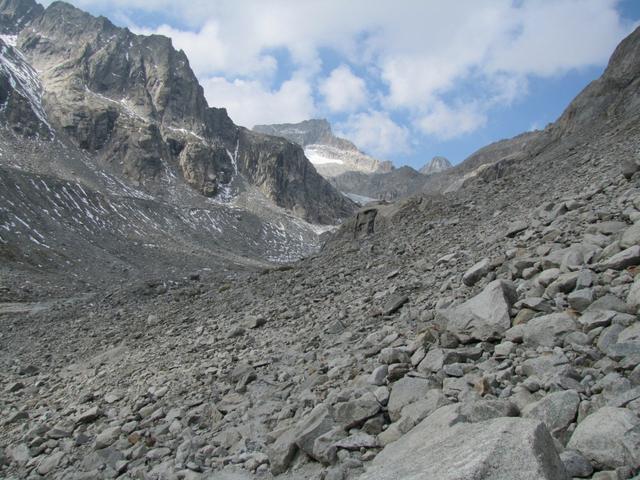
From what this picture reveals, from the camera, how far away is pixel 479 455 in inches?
156

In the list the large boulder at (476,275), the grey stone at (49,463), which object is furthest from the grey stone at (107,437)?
the large boulder at (476,275)

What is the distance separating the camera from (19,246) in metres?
63.1

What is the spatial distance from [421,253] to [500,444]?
1097 centimetres

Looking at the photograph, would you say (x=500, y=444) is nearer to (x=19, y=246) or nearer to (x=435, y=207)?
(x=435, y=207)

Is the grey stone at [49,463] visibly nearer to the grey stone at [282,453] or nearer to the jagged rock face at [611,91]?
the grey stone at [282,453]

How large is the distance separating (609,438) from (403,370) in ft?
10.8

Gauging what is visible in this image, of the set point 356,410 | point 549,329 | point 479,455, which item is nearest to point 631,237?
point 549,329

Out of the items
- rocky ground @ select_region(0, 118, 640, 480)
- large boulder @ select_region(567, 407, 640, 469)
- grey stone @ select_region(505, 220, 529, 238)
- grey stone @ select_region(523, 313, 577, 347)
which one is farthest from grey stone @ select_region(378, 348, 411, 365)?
grey stone @ select_region(505, 220, 529, 238)

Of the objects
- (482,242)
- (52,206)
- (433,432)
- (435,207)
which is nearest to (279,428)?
(433,432)

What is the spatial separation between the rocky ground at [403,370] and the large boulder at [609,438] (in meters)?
0.01

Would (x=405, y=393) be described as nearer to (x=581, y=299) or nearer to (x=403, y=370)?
(x=403, y=370)

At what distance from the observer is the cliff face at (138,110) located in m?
143

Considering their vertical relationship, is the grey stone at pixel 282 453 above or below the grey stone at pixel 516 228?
below

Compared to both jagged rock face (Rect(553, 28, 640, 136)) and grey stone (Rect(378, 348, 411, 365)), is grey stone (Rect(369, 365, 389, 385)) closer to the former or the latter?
grey stone (Rect(378, 348, 411, 365))
